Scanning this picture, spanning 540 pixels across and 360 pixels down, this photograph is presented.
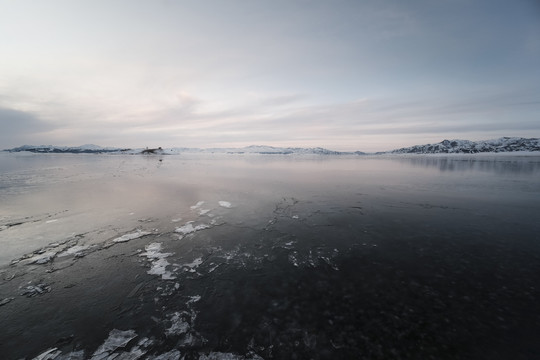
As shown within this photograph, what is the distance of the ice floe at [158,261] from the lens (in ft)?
21.7

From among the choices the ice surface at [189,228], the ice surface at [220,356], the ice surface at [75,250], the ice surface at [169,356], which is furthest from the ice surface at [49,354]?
the ice surface at [189,228]

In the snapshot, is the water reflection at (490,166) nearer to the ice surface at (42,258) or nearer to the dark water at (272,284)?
the dark water at (272,284)

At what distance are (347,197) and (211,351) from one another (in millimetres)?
13612

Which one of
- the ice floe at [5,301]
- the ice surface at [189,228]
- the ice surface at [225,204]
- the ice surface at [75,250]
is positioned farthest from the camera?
the ice surface at [225,204]

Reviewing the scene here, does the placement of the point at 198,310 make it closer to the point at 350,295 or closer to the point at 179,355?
the point at 179,355

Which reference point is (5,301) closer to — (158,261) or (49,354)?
(49,354)

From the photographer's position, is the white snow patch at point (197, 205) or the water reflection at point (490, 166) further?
the water reflection at point (490, 166)

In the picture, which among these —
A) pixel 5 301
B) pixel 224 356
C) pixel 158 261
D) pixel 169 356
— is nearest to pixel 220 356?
pixel 224 356

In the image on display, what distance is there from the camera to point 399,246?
8.22 m

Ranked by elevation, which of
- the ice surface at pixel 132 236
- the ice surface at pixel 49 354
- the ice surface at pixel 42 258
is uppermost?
the ice surface at pixel 132 236

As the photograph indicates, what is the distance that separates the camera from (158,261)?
733 cm

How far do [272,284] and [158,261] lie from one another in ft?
12.6

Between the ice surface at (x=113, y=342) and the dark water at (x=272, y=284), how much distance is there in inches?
1.3

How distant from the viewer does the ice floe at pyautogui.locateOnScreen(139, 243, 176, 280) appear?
6621 mm
